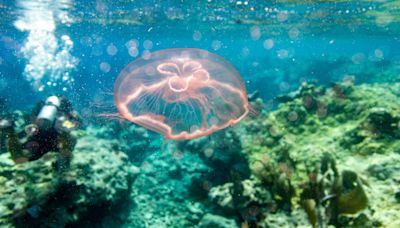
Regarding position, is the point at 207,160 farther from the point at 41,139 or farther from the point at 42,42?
the point at 42,42

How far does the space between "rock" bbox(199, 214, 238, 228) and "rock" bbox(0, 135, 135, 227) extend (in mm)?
1826

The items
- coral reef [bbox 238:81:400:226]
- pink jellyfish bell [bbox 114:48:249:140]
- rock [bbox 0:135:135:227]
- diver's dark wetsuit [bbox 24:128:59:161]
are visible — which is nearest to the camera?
coral reef [bbox 238:81:400:226]

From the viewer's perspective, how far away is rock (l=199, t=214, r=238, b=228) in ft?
16.4

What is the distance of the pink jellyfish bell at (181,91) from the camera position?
499 centimetres

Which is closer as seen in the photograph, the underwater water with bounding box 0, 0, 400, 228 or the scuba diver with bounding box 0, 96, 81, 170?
the underwater water with bounding box 0, 0, 400, 228

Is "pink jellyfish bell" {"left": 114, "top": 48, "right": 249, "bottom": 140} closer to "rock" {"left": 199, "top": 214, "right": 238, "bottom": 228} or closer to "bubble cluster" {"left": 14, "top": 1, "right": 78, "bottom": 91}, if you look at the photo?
"rock" {"left": 199, "top": 214, "right": 238, "bottom": 228}

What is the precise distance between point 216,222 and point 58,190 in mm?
2636

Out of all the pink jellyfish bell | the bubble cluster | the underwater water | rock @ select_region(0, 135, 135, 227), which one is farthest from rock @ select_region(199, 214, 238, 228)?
the bubble cluster

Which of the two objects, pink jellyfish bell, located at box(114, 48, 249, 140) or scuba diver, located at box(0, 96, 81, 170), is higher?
pink jellyfish bell, located at box(114, 48, 249, 140)

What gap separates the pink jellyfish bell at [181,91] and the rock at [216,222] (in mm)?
1607

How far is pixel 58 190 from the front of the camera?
15.8 ft

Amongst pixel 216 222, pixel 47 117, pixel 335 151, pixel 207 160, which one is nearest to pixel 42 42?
pixel 47 117

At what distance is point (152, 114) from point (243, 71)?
74.1 ft

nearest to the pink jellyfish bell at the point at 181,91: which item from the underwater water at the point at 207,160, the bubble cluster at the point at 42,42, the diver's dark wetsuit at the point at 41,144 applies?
the underwater water at the point at 207,160
